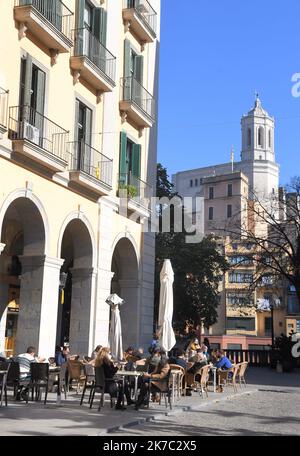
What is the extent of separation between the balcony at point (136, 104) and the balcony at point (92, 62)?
1.18m

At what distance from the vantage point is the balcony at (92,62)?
63.2 ft

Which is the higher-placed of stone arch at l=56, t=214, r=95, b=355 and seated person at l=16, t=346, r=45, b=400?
stone arch at l=56, t=214, r=95, b=355

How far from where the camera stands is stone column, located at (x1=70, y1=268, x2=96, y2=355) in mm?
19953

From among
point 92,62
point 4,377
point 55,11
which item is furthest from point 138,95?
point 4,377

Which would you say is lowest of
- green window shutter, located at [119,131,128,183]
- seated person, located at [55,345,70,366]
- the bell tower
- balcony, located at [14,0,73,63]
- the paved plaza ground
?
the paved plaza ground

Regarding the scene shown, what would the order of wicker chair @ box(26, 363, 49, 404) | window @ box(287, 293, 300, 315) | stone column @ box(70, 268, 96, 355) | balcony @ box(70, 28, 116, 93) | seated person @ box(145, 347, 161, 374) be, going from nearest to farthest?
wicker chair @ box(26, 363, 49, 404) → seated person @ box(145, 347, 161, 374) → balcony @ box(70, 28, 116, 93) → stone column @ box(70, 268, 96, 355) → window @ box(287, 293, 300, 315)

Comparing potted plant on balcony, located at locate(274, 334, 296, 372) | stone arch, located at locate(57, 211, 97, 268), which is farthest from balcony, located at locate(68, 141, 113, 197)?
potted plant on balcony, located at locate(274, 334, 296, 372)

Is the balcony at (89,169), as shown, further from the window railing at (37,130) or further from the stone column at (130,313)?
the stone column at (130,313)

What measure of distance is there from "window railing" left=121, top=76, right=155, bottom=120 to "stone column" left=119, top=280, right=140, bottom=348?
21.9 ft

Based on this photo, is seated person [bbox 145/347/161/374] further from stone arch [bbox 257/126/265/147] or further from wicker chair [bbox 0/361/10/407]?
stone arch [bbox 257/126/265/147]

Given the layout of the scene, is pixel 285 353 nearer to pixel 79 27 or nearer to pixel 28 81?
pixel 79 27

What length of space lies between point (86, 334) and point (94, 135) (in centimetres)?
657

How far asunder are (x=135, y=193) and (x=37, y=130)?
6468 mm
